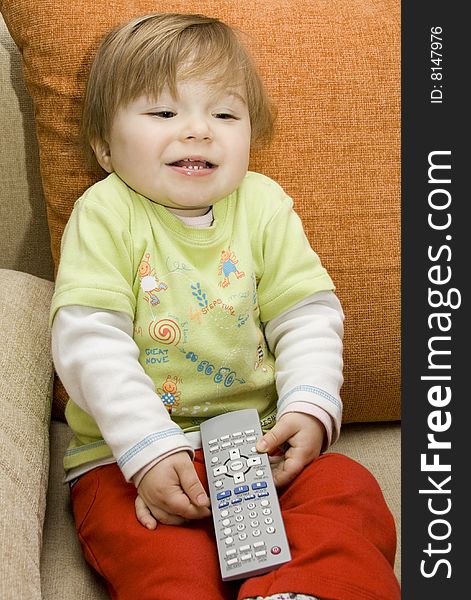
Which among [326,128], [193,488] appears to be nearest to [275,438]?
[193,488]

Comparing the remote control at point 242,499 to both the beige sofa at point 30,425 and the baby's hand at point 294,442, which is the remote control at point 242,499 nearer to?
the baby's hand at point 294,442

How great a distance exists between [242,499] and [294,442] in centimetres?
12

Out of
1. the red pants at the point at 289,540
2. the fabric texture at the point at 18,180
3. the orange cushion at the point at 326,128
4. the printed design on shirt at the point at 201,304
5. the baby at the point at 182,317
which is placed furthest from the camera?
the fabric texture at the point at 18,180

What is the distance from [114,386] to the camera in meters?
0.99

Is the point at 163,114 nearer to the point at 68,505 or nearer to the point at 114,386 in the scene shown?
the point at 114,386

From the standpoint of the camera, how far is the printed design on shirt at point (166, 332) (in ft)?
3.50

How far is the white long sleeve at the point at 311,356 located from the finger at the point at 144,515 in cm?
20

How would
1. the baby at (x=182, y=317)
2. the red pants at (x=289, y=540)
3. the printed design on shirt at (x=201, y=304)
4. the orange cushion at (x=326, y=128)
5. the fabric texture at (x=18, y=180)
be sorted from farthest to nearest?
the fabric texture at (x=18, y=180) < the orange cushion at (x=326, y=128) < the printed design on shirt at (x=201, y=304) < the baby at (x=182, y=317) < the red pants at (x=289, y=540)

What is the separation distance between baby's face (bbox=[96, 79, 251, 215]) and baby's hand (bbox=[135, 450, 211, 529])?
319 millimetres

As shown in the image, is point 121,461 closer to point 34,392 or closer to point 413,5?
point 34,392

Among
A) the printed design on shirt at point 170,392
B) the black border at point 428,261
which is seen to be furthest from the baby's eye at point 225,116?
the printed design on shirt at point 170,392

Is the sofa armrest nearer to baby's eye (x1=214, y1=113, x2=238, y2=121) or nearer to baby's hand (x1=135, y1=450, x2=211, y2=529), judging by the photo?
baby's hand (x1=135, y1=450, x2=211, y2=529)

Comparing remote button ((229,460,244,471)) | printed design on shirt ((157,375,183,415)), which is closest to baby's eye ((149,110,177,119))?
printed design on shirt ((157,375,183,415))

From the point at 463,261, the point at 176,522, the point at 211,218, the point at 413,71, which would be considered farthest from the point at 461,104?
the point at 176,522
